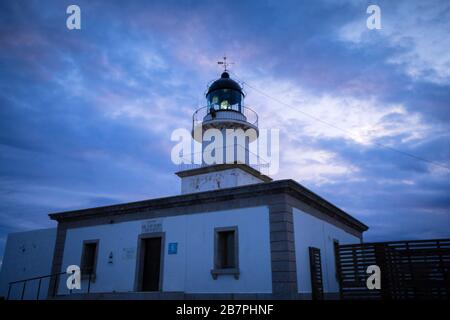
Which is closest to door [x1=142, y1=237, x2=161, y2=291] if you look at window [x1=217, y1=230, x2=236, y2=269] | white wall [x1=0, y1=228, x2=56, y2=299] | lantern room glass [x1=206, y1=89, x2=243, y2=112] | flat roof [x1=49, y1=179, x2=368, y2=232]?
flat roof [x1=49, y1=179, x2=368, y2=232]

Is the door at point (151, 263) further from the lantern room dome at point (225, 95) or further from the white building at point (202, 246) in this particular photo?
the lantern room dome at point (225, 95)

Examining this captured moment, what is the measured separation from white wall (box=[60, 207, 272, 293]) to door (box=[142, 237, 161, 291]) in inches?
15.9

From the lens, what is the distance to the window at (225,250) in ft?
36.6

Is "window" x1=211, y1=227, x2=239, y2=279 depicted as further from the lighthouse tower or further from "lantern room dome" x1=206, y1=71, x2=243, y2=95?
"lantern room dome" x1=206, y1=71, x2=243, y2=95

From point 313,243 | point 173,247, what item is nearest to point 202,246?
point 173,247

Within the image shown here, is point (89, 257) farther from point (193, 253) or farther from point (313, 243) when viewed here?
point (313, 243)

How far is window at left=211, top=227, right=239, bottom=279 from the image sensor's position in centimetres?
1116

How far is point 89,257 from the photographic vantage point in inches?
572

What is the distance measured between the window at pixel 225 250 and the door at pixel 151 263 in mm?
2563

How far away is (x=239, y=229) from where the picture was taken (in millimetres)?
11328

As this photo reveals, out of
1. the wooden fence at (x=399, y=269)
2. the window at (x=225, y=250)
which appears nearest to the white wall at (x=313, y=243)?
the wooden fence at (x=399, y=269)

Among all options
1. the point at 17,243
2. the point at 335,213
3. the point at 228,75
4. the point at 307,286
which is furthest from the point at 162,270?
the point at 228,75

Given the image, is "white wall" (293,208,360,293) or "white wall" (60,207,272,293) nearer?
"white wall" (60,207,272,293)

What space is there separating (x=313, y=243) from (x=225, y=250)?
10.6 ft
